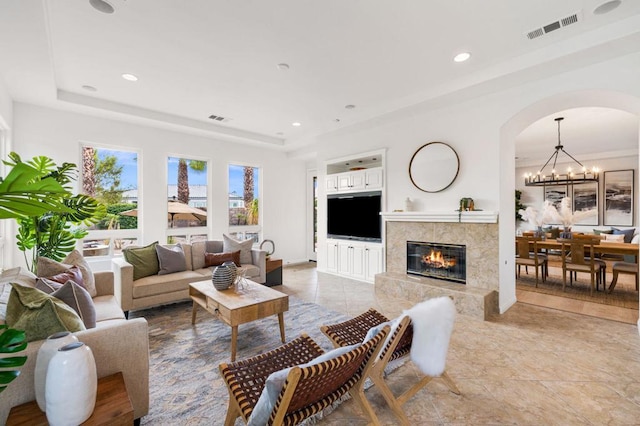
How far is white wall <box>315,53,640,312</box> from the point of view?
305cm

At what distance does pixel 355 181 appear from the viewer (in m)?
5.56

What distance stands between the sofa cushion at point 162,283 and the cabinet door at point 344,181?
9.94 ft

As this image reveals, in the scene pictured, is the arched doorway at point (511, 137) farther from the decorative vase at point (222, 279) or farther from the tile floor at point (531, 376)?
the decorative vase at point (222, 279)

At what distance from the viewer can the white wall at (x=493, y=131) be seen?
3.05m

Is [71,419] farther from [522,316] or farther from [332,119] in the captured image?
[332,119]

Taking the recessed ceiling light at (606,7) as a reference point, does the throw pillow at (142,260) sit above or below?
below

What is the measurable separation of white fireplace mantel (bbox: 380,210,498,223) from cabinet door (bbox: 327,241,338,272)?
1.39 meters

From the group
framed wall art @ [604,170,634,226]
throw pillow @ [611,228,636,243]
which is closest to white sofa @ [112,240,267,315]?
throw pillow @ [611,228,636,243]

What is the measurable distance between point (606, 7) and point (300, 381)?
356 centimetres

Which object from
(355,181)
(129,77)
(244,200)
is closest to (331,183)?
(355,181)

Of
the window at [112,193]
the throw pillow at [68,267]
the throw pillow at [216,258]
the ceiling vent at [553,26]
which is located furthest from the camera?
the window at [112,193]

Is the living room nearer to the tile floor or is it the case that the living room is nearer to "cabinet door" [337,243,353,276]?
"cabinet door" [337,243,353,276]

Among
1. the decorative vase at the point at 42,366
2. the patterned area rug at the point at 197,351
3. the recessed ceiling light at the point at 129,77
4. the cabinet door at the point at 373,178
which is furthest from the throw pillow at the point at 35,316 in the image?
the cabinet door at the point at 373,178

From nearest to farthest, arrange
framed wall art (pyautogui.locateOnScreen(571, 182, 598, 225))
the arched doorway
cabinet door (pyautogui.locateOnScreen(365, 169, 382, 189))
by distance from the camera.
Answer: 1. the arched doorway
2. cabinet door (pyautogui.locateOnScreen(365, 169, 382, 189))
3. framed wall art (pyautogui.locateOnScreen(571, 182, 598, 225))
